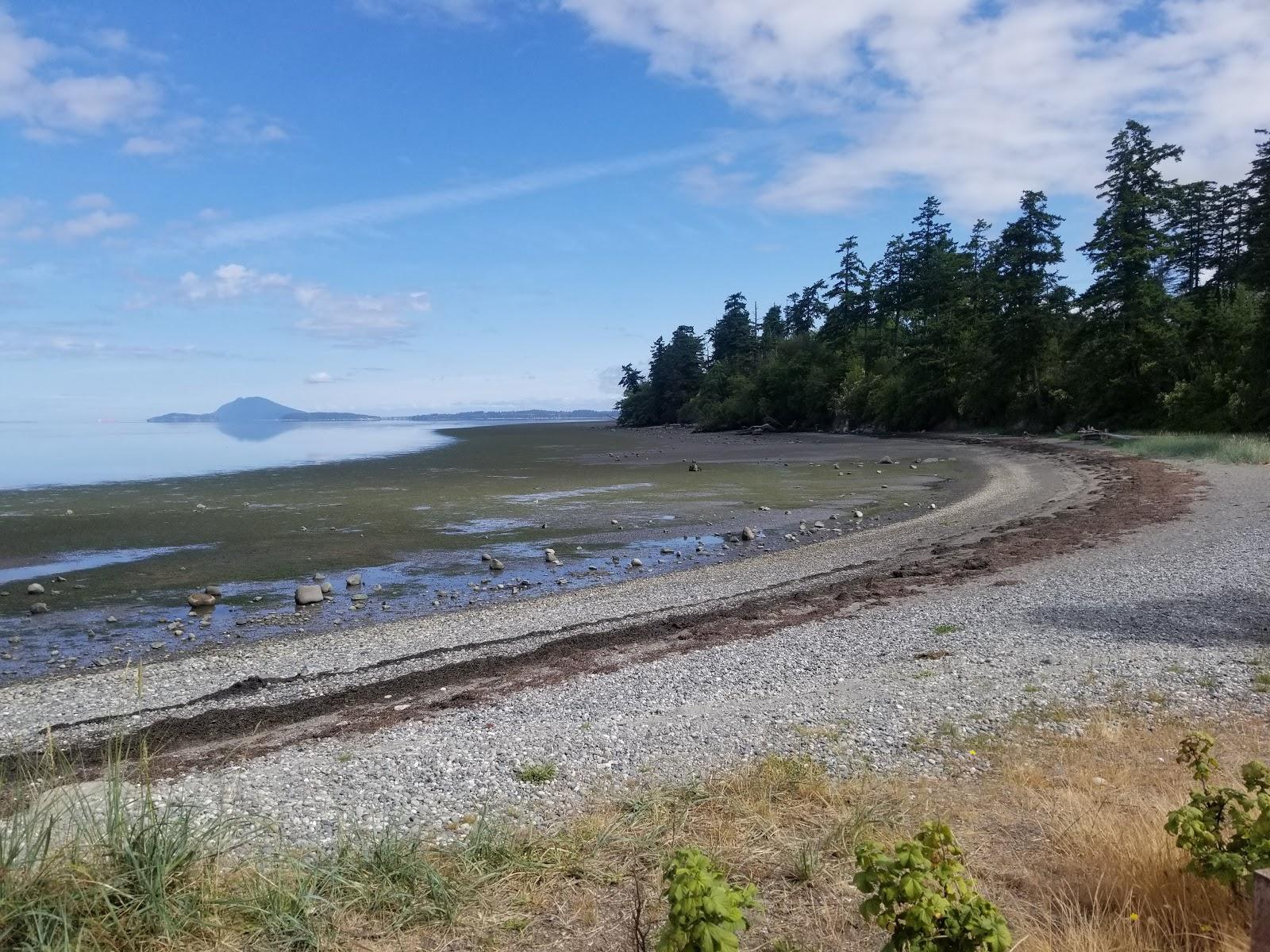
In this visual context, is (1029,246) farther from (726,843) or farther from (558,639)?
(726,843)

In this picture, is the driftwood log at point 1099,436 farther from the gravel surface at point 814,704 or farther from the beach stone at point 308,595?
the beach stone at point 308,595

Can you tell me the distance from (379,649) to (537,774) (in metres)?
7.30

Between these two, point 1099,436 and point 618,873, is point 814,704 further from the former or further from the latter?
point 1099,436

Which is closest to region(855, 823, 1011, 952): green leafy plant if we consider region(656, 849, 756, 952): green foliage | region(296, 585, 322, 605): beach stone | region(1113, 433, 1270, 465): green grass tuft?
region(656, 849, 756, 952): green foliage

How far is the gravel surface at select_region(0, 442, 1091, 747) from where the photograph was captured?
10.8 m

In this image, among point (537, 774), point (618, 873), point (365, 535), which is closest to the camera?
point (618, 873)

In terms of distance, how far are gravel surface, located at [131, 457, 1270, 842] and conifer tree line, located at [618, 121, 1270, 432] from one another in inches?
1377

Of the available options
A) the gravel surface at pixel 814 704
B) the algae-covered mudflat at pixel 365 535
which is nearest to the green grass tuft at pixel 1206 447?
the algae-covered mudflat at pixel 365 535

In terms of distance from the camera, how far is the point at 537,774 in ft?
22.8

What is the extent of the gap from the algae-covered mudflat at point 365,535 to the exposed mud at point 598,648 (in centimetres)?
471

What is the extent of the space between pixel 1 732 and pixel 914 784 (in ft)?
34.3

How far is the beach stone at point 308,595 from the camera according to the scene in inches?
682

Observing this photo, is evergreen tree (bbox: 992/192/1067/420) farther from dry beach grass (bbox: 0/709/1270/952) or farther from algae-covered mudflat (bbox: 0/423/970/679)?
dry beach grass (bbox: 0/709/1270/952)

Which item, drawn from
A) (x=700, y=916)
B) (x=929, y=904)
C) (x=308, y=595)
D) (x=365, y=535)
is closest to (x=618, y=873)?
(x=700, y=916)
